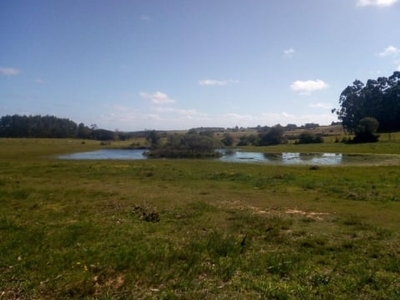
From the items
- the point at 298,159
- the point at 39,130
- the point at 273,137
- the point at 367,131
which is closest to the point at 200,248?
the point at 298,159

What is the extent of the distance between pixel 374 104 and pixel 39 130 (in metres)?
154

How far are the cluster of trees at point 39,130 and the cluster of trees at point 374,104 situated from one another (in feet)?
380

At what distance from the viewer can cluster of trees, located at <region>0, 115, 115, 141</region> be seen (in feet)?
594

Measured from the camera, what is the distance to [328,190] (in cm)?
2525

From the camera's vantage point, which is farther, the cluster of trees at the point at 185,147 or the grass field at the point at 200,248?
the cluster of trees at the point at 185,147

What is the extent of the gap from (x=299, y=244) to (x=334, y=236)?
1793 mm

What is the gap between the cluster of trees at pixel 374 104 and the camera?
396ft

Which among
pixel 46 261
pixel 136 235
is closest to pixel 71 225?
pixel 136 235

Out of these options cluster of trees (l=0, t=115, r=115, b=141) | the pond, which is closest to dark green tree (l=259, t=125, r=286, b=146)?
the pond

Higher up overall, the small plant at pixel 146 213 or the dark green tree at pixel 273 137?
the dark green tree at pixel 273 137

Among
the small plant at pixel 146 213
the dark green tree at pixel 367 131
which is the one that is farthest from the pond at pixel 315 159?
the small plant at pixel 146 213

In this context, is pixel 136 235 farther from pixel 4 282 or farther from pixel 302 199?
pixel 302 199

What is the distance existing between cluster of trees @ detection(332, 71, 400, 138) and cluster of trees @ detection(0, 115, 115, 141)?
116m

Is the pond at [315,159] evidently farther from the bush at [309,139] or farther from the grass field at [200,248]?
the grass field at [200,248]
